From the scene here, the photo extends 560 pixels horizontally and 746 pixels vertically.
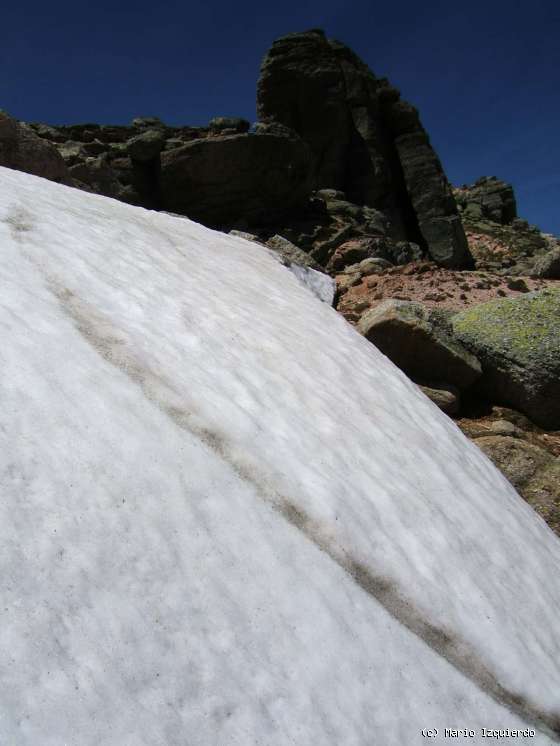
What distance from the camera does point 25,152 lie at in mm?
10031

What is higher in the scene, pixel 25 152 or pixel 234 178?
pixel 234 178

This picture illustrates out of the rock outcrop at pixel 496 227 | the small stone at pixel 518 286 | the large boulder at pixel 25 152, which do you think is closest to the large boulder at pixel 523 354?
the large boulder at pixel 25 152

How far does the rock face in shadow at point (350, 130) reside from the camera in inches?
1751

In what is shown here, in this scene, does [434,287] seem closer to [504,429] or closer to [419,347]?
[419,347]

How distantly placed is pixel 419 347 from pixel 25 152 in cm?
797

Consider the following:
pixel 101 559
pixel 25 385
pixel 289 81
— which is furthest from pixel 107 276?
pixel 289 81

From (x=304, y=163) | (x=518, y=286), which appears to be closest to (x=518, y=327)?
(x=518, y=286)

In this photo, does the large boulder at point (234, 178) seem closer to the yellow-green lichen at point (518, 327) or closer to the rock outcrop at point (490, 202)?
the yellow-green lichen at point (518, 327)

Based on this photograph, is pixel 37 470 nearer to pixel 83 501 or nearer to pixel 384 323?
pixel 83 501

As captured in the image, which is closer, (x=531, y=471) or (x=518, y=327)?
(x=531, y=471)

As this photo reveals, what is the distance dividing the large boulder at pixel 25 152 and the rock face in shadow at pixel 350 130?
3623 cm

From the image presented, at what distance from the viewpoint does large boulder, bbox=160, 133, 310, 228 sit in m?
32.8

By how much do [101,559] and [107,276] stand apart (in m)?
2.52

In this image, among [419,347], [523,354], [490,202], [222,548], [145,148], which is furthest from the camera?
[490,202]
